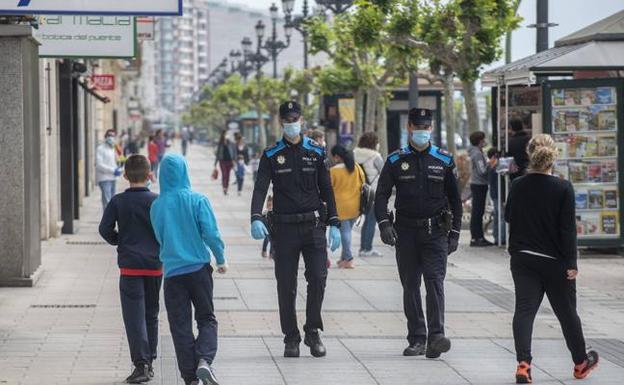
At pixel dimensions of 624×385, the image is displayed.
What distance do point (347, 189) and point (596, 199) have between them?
12.5 ft

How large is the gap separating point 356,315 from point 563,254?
401 cm

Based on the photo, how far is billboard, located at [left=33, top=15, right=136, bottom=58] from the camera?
61.8 feet

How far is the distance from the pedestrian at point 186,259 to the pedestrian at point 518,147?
10.8 m

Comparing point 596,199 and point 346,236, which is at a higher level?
point 596,199

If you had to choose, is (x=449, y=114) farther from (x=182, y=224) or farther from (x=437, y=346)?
(x=182, y=224)

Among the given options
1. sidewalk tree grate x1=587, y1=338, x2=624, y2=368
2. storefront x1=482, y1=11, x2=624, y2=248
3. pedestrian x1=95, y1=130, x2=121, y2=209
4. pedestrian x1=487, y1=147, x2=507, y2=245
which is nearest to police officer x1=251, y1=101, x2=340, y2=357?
sidewalk tree grate x1=587, y1=338, x2=624, y2=368

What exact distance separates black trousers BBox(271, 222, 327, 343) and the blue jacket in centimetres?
168

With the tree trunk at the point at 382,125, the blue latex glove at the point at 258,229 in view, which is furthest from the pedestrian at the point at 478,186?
the tree trunk at the point at 382,125

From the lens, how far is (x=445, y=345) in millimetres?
10273

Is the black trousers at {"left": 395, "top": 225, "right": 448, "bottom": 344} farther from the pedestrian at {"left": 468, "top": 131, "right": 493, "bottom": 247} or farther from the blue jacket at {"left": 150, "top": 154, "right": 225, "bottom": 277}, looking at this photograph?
the pedestrian at {"left": 468, "top": 131, "right": 493, "bottom": 247}

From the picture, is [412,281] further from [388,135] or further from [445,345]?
[388,135]

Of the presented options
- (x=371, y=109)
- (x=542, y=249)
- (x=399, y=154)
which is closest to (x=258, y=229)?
(x=399, y=154)

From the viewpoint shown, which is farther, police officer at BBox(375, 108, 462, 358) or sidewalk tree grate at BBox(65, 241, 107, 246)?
sidewalk tree grate at BBox(65, 241, 107, 246)

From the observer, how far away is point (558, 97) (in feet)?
61.5
